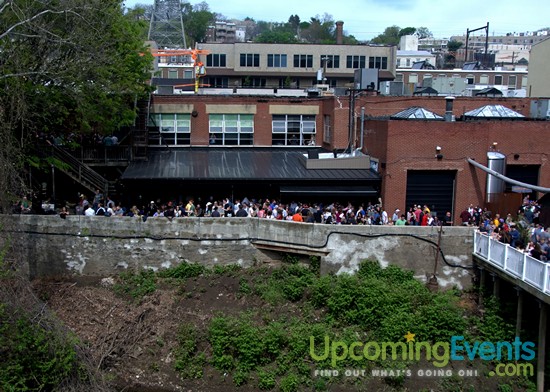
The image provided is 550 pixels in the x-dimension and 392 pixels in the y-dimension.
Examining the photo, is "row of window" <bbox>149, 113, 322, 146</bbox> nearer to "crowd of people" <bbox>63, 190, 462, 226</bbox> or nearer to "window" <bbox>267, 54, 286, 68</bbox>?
"crowd of people" <bbox>63, 190, 462, 226</bbox>

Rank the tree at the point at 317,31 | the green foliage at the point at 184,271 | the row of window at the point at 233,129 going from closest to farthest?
1. the green foliage at the point at 184,271
2. the row of window at the point at 233,129
3. the tree at the point at 317,31

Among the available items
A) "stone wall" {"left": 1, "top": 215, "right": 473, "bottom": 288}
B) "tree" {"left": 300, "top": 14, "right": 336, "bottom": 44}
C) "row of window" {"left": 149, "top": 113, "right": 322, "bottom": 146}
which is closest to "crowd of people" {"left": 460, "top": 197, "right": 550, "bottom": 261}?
"stone wall" {"left": 1, "top": 215, "right": 473, "bottom": 288}

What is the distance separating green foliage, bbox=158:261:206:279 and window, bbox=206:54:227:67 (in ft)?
139

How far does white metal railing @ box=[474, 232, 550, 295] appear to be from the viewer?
18602 mm

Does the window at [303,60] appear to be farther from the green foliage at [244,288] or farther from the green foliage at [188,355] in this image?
the green foliage at [188,355]

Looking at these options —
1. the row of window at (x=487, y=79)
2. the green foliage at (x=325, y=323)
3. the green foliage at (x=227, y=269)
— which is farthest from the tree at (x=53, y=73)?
the row of window at (x=487, y=79)

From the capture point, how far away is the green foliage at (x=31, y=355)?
18703 millimetres

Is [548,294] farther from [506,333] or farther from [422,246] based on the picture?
[422,246]

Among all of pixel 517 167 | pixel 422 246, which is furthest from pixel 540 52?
pixel 422 246

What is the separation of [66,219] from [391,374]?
12800 millimetres

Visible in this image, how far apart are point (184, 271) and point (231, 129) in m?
13.1

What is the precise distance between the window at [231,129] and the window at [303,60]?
28.2m

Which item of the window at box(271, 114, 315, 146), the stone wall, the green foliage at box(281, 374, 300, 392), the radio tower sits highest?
the radio tower

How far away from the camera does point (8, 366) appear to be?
736 inches
